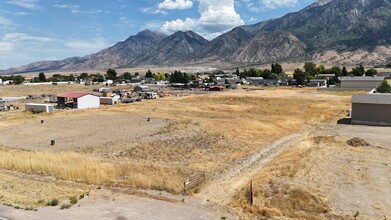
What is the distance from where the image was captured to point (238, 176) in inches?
778

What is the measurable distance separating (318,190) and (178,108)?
3473 centimetres

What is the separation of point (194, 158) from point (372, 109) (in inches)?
866

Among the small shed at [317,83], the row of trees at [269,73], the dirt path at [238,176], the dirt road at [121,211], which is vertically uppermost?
the row of trees at [269,73]

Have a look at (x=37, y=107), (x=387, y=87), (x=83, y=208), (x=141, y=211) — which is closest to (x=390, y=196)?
(x=141, y=211)

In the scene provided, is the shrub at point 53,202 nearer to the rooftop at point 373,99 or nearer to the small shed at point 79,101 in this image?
the rooftop at point 373,99

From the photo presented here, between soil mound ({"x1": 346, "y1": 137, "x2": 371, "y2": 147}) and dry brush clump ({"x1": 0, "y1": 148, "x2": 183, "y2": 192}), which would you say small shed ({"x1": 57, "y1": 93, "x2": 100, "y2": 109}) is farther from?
soil mound ({"x1": 346, "y1": 137, "x2": 371, "y2": 147})

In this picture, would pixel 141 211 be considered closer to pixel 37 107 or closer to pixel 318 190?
pixel 318 190

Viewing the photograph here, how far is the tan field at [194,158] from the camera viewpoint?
15.7m

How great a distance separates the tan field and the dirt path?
0.05 metres

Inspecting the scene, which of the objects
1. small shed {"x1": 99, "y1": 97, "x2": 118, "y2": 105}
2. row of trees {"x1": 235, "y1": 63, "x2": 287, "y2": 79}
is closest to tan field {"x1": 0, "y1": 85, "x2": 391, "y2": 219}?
small shed {"x1": 99, "y1": 97, "x2": 118, "y2": 105}

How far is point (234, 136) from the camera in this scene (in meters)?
30.3

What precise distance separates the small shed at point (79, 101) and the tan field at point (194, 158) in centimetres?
917

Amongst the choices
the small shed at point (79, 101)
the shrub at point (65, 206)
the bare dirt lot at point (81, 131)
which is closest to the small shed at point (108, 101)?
the small shed at point (79, 101)

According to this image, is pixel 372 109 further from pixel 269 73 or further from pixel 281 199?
pixel 269 73
